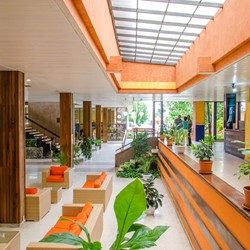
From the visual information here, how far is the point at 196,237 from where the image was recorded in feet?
15.4

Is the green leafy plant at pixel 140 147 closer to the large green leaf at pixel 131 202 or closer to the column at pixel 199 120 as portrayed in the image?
the column at pixel 199 120

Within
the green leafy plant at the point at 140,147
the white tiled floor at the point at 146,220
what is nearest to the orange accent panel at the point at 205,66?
the white tiled floor at the point at 146,220

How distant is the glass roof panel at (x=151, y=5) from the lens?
5.99 meters

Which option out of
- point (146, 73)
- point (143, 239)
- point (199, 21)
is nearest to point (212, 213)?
point (143, 239)

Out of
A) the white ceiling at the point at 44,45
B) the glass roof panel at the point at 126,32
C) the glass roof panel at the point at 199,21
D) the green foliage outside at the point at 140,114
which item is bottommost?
the green foliage outside at the point at 140,114

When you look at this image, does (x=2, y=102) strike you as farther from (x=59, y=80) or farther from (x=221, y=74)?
(x=221, y=74)

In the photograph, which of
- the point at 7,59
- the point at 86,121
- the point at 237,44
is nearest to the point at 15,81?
the point at 7,59

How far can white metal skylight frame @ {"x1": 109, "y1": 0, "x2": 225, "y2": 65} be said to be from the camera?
19.6 feet

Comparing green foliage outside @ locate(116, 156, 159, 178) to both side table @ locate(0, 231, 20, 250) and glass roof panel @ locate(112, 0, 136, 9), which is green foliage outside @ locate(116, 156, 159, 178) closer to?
glass roof panel @ locate(112, 0, 136, 9)

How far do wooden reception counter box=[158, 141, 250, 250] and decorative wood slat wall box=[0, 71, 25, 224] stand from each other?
331 cm

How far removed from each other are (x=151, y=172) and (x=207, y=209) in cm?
803

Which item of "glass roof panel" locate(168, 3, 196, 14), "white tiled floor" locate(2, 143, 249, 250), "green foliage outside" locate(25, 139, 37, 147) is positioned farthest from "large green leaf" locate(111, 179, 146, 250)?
"green foliage outside" locate(25, 139, 37, 147)

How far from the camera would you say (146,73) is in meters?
12.2

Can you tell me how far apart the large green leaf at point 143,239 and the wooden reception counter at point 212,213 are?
3.17 feet
